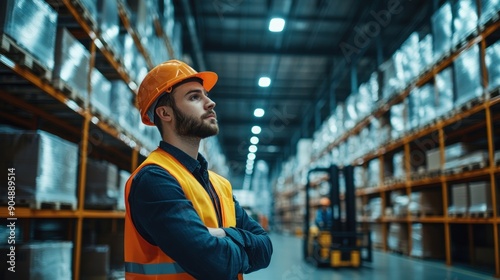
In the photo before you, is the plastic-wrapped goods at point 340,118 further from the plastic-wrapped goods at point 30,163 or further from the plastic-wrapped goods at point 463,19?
the plastic-wrapped goods at point 30,163

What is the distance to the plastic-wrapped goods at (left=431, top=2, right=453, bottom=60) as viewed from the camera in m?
7.44

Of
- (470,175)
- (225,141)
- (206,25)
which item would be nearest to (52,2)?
(470,175)

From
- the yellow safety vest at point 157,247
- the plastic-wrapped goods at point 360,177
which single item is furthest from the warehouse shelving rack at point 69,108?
the plastic-wrapped goods at point 360,177

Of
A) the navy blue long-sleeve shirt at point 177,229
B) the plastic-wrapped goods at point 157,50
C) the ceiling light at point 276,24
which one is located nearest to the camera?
the navy blue long-sleeve shirt at point 177,229

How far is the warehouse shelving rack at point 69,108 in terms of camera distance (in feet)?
11.6

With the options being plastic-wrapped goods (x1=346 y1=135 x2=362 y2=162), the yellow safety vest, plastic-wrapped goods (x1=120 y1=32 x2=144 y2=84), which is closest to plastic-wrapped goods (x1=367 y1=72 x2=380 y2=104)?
plastic-wrapped goods (x1=346 y1=135 x2=362 y2=162)

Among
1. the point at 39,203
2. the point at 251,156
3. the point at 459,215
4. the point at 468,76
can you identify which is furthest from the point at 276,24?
the point at 251,156

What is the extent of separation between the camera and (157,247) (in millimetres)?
1421

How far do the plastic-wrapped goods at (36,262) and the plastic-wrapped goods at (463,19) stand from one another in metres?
6.38

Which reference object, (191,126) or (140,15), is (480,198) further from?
(191,126)

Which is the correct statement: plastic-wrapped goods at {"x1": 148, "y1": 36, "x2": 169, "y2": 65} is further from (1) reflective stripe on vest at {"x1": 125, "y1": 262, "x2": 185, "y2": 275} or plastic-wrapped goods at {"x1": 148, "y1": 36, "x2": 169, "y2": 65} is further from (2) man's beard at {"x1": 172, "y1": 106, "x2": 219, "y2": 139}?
(1) reflective stripe on vest at {"x1": 125, "y1": 262, "x2": 185, "y2": 275}

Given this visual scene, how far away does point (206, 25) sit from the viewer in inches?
527

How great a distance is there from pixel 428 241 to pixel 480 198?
253 centimetres

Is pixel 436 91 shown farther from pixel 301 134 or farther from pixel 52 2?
pixel 301 134
